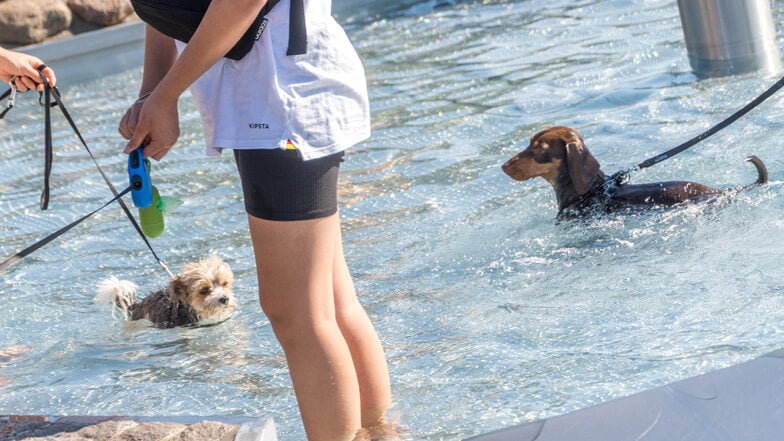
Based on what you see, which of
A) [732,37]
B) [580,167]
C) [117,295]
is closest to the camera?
[117,295]

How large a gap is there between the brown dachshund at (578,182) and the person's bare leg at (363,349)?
101 inches

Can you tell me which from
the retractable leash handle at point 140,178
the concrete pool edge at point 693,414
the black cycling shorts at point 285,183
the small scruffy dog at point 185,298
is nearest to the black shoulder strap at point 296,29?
the black cycling shorts at point 285,183

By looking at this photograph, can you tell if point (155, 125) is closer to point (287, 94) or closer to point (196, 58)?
point (196, 58)

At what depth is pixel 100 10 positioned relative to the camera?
12844mm

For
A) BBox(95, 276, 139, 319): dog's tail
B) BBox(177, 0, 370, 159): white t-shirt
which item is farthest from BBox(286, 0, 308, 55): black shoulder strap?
BBox(95, 276, 139, 319): dog's tail

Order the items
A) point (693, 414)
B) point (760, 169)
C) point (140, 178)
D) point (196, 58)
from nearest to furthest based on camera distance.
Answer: point (196, 58), point (693, 414), point (140, 178), point (760, 169)

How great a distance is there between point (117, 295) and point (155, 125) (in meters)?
2.23

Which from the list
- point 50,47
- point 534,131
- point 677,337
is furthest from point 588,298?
point 50,47

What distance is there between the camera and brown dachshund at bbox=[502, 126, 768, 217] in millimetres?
5023

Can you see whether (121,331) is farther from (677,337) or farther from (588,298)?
(677,337)

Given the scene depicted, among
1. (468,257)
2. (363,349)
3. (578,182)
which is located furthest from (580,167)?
(363,349)

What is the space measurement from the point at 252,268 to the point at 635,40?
16.2 feet

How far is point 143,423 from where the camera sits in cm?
264

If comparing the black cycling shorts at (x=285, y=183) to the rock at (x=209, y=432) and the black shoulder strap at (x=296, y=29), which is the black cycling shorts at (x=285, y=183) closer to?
the black shoulder strap at (x=296, y=29)
